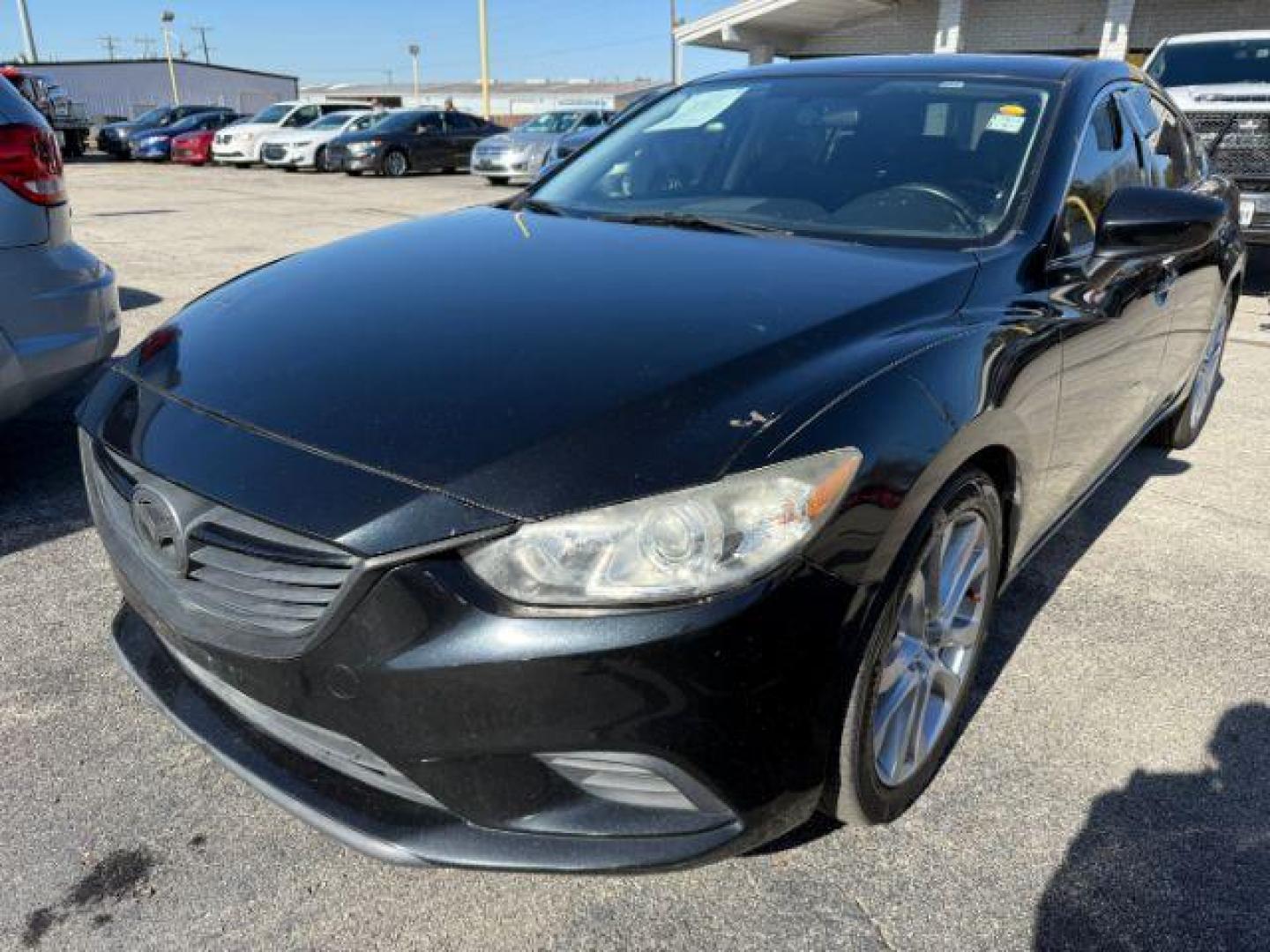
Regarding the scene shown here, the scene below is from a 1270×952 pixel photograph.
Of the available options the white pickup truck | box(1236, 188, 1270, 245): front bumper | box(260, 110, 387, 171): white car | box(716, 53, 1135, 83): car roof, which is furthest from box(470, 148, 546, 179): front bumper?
box(716, 53, 1135, 83): car roof

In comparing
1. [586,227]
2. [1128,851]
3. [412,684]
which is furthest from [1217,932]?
[586,227]

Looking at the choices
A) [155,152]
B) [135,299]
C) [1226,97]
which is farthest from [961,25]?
[155,152]

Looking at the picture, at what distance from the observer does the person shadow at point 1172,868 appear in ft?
6.10

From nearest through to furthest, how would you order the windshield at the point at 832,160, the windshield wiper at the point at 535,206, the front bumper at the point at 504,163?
1. the windshield at the point at 832,160
2. the windshield wiper at the point at 535,206
3. the front bumper at the point at 504,163

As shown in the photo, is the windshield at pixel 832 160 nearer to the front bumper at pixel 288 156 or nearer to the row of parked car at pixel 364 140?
the row of parked car at pixel 364 140

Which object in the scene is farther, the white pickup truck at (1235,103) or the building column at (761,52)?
the building column at (761,52)

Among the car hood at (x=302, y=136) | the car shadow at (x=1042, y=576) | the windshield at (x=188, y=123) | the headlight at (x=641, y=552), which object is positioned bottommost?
the windshield at (x=188, y=123)

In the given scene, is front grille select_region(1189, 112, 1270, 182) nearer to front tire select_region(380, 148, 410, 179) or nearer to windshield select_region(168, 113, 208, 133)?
front tire select_region(380, 148, 410, 179)

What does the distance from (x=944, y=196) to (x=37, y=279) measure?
9.04 ft

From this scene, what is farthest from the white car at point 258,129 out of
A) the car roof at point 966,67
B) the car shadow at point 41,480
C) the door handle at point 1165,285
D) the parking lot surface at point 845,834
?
the door handle at point 1165,285

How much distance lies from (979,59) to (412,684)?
105 inches

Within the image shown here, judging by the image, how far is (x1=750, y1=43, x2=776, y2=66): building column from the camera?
74.7ft

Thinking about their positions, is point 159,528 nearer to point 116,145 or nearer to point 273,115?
point 273,115

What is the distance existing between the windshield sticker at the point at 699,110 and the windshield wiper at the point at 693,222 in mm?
605
